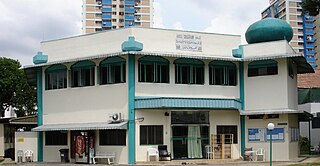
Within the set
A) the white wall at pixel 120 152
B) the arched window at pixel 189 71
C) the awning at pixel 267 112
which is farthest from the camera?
the arched window at pixel 189 71

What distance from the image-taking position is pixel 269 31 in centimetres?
3378

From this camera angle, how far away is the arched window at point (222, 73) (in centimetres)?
3372

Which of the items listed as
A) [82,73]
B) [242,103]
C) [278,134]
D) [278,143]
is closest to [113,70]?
[82,73]

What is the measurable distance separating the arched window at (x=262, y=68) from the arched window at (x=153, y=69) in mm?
5580

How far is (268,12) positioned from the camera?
123 metres

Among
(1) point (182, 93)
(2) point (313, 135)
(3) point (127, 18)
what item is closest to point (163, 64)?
(1) point (182, 93)

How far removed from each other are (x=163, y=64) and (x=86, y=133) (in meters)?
6.31

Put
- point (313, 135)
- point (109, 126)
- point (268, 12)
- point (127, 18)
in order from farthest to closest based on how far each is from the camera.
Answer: point (268, 12) → point (127, 18) → point (313, 135) → point (109, 126)

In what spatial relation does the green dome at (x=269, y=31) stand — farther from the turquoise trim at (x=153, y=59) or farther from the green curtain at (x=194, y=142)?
the green curtain at (x=194, y=142)

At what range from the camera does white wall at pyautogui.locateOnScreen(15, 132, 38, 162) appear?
3553 centimetres

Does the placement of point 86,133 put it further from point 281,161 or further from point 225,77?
point 281,161

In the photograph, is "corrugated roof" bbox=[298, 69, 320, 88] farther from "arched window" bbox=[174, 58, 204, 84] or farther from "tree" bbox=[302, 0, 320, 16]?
"arched window" bbox=[174, 58, 204, 84]

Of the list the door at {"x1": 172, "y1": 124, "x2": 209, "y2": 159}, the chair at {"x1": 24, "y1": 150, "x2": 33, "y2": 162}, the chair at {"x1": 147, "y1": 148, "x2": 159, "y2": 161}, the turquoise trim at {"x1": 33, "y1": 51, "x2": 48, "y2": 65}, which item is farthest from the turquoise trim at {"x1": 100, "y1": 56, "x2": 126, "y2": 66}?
the chair at {"x1": 24, "y1": 150, "x2": 33, "y2": 162}

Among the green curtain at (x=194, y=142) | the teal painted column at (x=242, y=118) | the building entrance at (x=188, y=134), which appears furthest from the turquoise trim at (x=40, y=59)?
the teal painted column at (x=242, y=118)
